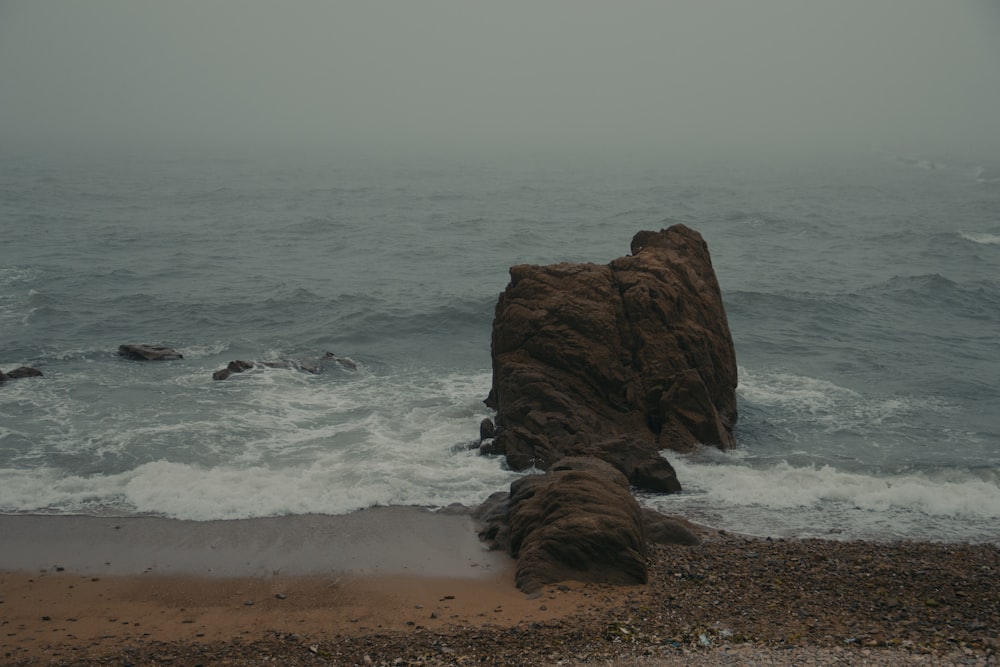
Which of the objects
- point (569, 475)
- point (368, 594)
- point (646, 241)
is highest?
point (646, 241)

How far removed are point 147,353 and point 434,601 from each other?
1645 cm

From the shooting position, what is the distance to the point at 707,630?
12.6 metres

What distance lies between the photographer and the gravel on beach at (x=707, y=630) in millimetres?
11945

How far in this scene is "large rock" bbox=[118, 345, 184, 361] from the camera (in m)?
27.1

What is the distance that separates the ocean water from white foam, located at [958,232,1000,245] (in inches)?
18.6

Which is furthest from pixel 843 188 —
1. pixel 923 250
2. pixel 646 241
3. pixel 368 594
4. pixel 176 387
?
pixel 368 594

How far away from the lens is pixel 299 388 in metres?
24.9

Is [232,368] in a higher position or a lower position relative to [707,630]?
higher

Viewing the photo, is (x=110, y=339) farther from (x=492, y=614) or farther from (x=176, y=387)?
(x=492, y=614)

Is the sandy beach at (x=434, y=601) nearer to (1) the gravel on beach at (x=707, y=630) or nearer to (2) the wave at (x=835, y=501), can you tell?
(1) the gravel on beach at (x=707, y=630)

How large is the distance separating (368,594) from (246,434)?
26.9ft

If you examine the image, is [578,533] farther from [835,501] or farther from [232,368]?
[232,368]

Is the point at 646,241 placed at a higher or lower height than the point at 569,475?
higher

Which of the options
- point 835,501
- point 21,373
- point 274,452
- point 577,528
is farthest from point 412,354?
point 577,528
